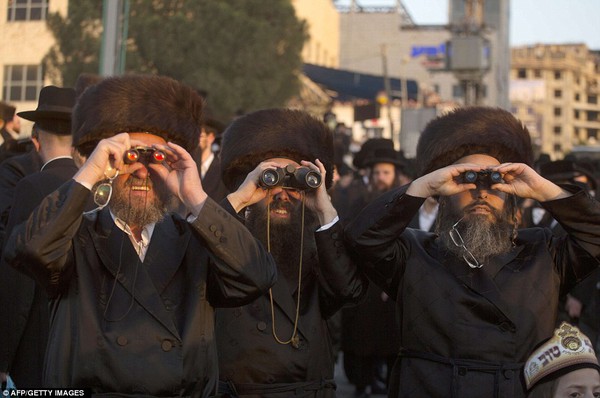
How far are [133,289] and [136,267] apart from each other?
0.09 m

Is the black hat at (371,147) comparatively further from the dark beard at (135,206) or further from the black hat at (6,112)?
the dark beard at (135,206)

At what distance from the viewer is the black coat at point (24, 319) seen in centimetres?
619

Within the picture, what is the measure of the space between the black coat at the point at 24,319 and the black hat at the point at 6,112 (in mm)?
3629

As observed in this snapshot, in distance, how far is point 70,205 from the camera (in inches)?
174

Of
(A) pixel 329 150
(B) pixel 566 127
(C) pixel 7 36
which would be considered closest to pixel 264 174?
(A) pixel 329 150

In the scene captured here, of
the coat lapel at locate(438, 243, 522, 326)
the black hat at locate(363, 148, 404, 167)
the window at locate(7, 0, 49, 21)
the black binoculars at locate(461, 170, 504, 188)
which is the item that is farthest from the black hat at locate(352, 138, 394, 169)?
the black binoculars at locate(461, 170, 504, 188)

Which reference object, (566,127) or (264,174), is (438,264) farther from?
(566,127)

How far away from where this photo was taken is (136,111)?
4980 mm

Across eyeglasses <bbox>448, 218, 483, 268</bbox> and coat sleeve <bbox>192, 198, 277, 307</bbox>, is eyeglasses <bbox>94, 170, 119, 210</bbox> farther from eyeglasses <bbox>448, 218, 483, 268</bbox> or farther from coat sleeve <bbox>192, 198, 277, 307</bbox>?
eyeglasses <bbox>448, 218, 483, 268</bbox>

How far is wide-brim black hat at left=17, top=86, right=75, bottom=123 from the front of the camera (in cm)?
679

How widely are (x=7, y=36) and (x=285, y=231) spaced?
4.99 m

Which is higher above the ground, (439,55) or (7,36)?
(439,55)

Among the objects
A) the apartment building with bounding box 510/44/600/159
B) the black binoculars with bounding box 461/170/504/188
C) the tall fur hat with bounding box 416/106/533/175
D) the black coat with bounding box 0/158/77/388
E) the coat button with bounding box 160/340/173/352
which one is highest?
the apartment building with bounding box 510/44/600/159

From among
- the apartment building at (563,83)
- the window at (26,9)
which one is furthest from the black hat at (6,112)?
the apartment building at (563,83)
